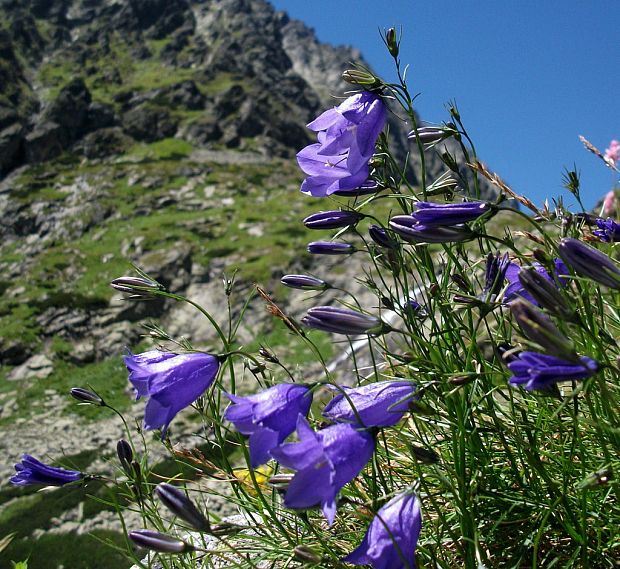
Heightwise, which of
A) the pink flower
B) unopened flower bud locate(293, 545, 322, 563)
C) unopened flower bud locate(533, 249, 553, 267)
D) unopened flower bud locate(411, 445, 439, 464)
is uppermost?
the pink flower

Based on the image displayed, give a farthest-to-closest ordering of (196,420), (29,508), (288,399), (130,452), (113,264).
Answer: (113,264) → (196,420) → (29,508) → (130,452) → (288,399)

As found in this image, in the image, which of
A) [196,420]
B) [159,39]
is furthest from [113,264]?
[159,39]

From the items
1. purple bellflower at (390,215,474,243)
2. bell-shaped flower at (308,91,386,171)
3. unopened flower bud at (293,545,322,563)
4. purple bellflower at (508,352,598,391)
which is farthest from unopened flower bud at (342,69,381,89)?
unopened flower bud at (293,545,322,563)

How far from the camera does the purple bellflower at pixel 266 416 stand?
1.11 m

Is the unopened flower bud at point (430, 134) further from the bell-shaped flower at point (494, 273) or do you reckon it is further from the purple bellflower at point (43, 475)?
the purple bellflower at point (43, 475)

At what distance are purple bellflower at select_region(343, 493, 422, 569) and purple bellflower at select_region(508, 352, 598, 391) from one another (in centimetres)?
38

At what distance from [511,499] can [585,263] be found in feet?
2.10

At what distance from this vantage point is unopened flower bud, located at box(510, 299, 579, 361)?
33.9 inches

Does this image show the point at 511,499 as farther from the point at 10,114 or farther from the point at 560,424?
the point at 10,114

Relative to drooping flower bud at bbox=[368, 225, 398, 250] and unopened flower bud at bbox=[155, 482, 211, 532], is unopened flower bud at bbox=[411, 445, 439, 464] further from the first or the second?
drooping flower bud at bbox=[368, 225, 398, 250]

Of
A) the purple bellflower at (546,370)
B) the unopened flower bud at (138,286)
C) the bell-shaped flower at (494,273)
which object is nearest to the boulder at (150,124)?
the unopened flower bud at (138,286)

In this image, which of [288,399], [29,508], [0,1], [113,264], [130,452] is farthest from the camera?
[0,1]

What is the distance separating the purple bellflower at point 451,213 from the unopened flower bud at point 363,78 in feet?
1.74

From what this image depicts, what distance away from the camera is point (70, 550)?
7.92 m
